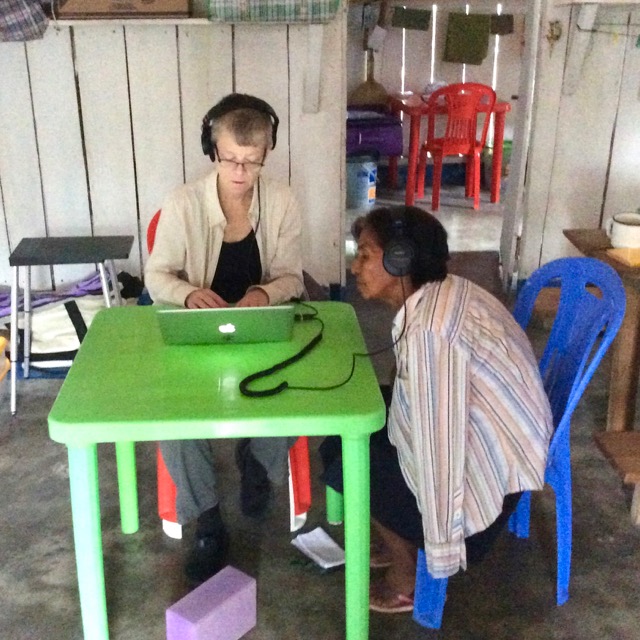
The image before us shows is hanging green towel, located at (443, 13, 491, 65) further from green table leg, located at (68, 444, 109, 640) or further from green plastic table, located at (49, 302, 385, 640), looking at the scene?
green table leg, located at (68, 444, 109, 640)

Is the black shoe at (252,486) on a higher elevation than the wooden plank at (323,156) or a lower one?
lower

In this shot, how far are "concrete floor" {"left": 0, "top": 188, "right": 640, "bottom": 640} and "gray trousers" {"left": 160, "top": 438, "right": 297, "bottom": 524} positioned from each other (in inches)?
7.3

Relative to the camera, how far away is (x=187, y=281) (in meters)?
1.94

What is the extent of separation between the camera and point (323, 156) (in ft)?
11.2

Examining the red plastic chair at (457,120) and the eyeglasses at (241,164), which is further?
the red plastic chair at (457,120)

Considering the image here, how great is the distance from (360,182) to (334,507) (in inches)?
139

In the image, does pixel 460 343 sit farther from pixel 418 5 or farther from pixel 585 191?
pixel 418 5

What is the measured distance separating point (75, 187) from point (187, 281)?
67.9 inches

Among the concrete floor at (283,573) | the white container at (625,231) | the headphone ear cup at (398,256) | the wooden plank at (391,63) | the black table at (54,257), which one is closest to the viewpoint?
the headphone ear cup at (398,256)

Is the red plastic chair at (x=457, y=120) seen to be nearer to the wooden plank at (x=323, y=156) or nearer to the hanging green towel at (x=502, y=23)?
the hanging green towel at (x=502, y=23)

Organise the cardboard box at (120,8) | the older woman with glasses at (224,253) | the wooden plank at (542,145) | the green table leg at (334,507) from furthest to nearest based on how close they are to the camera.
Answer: the wooden plank at (542,145)
the cardboard box at (120,8)
the green table leg at (334,507)
the older woman with glasses at (224,253)

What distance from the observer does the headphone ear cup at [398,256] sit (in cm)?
144

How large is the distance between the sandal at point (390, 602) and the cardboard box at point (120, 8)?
2.38m

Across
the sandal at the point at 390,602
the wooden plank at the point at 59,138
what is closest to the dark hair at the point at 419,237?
the sandal at the point at 390,602
